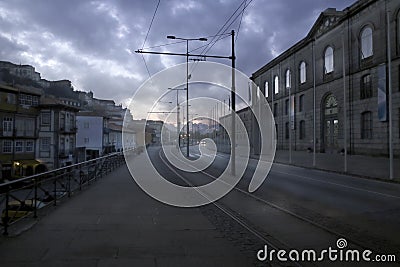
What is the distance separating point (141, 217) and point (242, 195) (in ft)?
16.3

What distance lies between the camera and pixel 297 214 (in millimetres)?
9039

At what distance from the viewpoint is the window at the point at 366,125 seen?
3484 cm

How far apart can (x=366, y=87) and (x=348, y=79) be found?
111 inches

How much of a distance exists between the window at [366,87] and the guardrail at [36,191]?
29.7 metres

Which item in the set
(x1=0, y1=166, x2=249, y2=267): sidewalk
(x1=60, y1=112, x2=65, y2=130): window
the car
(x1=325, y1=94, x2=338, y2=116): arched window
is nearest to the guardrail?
the car

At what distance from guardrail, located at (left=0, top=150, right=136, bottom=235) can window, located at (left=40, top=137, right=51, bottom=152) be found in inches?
1667

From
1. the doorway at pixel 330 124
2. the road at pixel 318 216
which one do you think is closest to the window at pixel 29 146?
the doorway at pixel 330 124

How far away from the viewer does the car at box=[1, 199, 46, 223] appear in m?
6.69

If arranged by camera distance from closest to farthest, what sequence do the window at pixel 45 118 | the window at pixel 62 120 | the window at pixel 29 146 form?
the window at pixel 29 146 → the window at pixel 45 118 → the window at pixel 62 120

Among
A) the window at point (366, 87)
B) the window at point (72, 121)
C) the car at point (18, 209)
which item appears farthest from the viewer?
the window at point (72, 121)

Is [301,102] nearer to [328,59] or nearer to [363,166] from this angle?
[328,59]

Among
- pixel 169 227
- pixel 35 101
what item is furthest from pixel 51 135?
pixel 169 227

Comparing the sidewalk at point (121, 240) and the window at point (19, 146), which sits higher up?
the window at point (19, 146)

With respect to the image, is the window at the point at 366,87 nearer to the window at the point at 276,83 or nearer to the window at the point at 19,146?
the window at the point at 276,83
